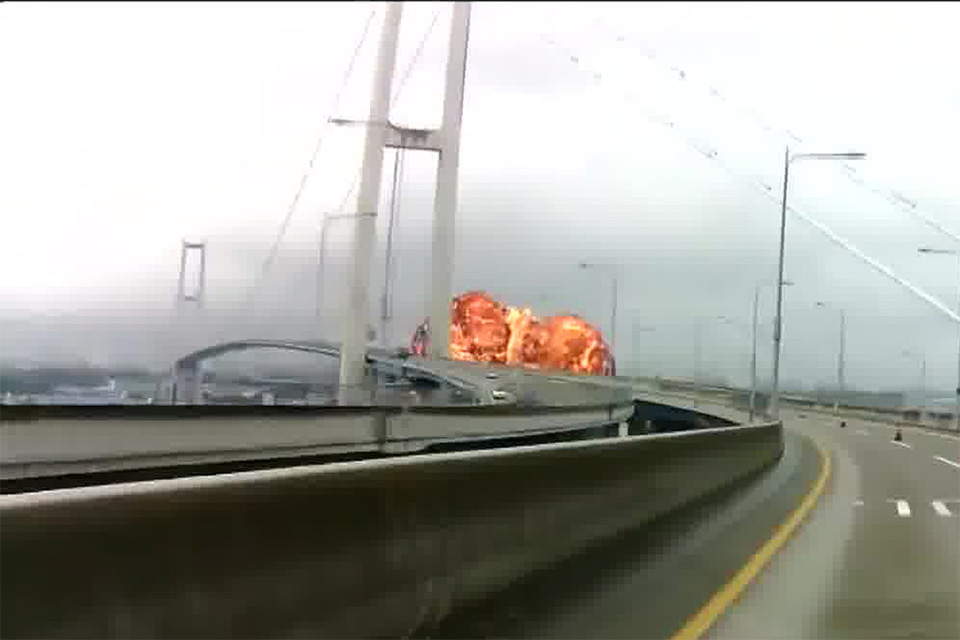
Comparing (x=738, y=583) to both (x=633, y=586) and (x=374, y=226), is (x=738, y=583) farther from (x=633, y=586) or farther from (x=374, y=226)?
(x=374, y=226)

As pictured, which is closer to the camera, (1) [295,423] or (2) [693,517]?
(2) [693,517]

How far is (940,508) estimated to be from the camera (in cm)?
2227

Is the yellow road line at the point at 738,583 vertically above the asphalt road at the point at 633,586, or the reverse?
the asphalt road at the point at 633,586

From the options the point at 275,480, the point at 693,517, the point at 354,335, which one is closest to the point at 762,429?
the point at 354,335

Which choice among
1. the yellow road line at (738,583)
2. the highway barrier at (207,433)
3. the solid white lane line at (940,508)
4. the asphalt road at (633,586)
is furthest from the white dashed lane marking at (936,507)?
the highway barrier at (207,433)

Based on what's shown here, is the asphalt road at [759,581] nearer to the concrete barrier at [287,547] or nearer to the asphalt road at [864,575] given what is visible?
the asphalt road at [864,575]

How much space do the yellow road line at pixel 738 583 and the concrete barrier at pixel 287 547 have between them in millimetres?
1206

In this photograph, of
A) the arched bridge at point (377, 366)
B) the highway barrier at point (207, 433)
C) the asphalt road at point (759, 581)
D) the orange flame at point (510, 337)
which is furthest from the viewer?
the orange flame at point (510, 337)

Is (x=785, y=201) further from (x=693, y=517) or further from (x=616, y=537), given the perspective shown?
(x=616, y=537)

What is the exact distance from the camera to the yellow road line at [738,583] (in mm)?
9335

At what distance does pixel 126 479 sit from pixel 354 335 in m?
11.9

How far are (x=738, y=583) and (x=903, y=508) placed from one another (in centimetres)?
1118

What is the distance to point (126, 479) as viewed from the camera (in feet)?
70.8

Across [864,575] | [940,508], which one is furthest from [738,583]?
[940,508]
